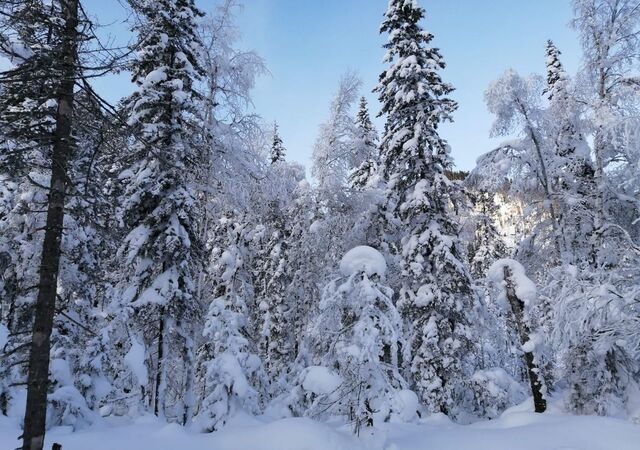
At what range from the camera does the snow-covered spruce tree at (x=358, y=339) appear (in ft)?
29.3

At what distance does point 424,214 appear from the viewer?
15.8 m

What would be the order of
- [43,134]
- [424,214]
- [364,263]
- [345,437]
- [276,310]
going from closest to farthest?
1. [43,134]
2. [345,437]
3. [364,263]
4. [424,214]
5. [276,310]

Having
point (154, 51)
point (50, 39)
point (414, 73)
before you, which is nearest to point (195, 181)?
point (154, 51)

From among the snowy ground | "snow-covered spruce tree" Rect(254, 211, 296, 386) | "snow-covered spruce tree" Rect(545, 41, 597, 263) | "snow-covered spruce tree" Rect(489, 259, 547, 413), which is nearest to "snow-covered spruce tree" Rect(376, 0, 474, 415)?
"snow-covered spruce tree" Rect(489, 259, 547, 413)

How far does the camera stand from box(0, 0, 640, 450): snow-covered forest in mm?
7070

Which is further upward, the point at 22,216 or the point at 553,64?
the point at 553,64

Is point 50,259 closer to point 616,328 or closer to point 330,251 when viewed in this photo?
point 616,328

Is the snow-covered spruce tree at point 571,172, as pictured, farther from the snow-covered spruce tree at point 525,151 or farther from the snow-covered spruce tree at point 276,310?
the snow-covered spruce tree at point 276,310

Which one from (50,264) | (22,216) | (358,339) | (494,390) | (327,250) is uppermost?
(22,216)

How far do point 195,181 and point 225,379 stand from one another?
21.0ft

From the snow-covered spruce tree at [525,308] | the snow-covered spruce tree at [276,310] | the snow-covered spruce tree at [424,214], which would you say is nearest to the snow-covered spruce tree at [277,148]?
the snow-covered spruce tree at [276,310]

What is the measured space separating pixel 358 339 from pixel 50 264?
5787 mm

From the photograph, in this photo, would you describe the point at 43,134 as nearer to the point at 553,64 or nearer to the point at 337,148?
the point at 337,148

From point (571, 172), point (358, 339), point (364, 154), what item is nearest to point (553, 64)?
point (571, 172)
